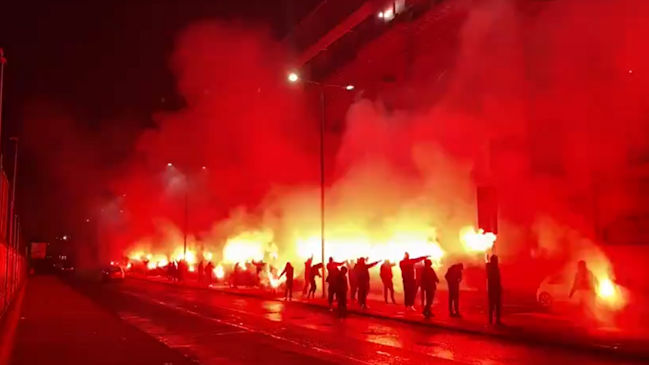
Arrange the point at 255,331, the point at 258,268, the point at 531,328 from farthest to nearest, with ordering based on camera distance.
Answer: the point at 258,268 < the point at 255,331 < the point at 531,328

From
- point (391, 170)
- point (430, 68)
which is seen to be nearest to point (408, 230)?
point (391, 170)

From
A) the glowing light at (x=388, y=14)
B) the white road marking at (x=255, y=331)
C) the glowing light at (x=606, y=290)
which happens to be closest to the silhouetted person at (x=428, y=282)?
the glowing light at (x=606, y=290)

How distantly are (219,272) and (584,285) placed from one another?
19.2 metres

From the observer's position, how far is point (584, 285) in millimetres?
13531

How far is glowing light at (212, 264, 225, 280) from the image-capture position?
29.7 metres

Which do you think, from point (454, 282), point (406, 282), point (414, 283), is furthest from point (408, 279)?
point (454, 282)

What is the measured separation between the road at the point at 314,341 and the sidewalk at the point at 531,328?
0.24 m

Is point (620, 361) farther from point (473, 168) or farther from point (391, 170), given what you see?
point (391, 170)

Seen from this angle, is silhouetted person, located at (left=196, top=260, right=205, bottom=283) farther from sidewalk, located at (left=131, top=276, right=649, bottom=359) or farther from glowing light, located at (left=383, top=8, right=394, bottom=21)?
sidewalk, located at (left=131, top=276, right=649, bottom=359)

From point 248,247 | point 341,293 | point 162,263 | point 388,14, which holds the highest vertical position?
point 388,14

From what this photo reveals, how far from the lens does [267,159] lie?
27094 mm

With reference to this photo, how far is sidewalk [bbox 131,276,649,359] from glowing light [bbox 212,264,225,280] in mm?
13147

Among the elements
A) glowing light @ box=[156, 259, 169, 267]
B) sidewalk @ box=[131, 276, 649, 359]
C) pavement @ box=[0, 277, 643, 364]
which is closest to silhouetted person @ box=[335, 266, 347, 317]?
pavement @ box=[0, 277, 643, 364]

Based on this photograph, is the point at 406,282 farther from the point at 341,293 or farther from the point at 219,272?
the point at 219,272
